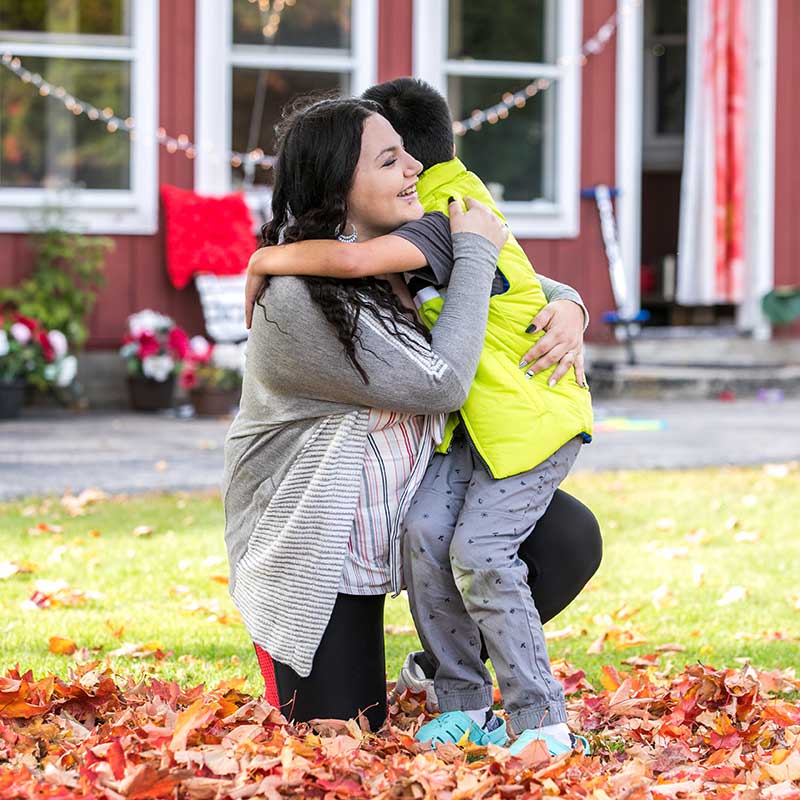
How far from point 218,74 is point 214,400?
227 centimetres

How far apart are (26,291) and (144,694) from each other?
243 inches

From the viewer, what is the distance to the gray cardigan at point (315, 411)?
2748 mm

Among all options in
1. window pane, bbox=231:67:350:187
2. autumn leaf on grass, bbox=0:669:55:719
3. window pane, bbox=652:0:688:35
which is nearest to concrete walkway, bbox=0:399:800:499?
window pane, bbox=231:67:350:187

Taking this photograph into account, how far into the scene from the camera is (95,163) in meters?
9.34

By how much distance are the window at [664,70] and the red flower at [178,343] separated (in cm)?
657

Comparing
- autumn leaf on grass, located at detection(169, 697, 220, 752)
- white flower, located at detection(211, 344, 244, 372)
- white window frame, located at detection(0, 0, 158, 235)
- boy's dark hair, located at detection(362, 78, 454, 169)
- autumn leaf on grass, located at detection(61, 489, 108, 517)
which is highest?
white window frame, located at detection(0, 0, 158, 235)

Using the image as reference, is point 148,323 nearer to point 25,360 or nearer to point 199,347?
point 199,347

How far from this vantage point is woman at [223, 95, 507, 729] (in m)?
2.76

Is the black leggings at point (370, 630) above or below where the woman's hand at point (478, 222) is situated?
below

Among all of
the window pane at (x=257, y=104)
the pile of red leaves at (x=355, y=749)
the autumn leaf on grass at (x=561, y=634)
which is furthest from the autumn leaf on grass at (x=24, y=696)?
the window pane at (x=257, y=104)

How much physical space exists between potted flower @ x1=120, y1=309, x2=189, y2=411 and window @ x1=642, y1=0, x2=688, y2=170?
650 centimetres

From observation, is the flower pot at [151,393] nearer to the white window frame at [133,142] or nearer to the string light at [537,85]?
the white window frame at [133,142]

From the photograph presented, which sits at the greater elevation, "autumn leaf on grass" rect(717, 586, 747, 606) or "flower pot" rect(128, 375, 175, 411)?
"flower pot" rect(128, 375, 175, 411)

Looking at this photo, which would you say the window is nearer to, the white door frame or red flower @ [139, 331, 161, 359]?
the white door frame
